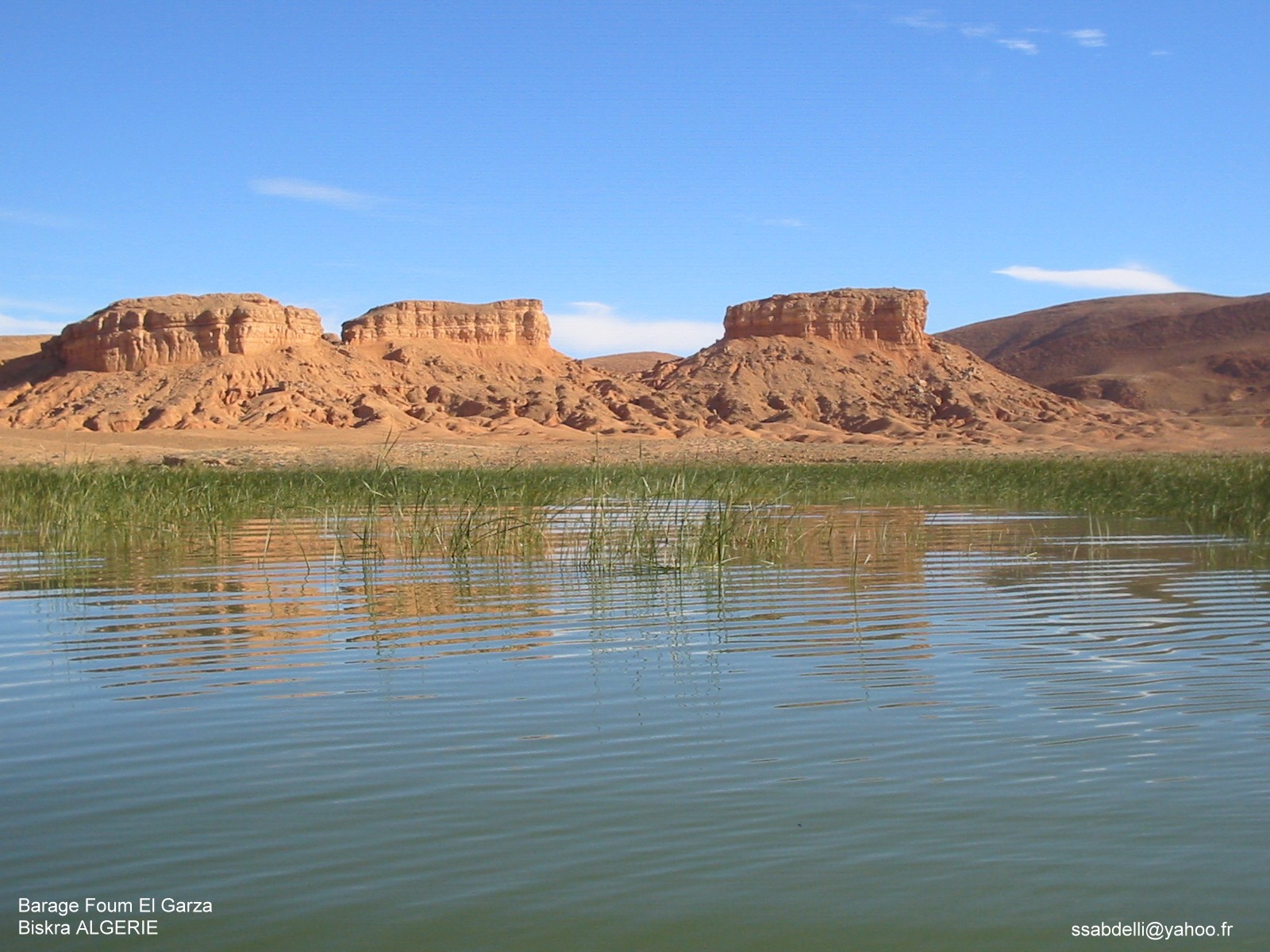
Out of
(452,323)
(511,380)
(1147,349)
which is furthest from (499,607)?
(1147,349)

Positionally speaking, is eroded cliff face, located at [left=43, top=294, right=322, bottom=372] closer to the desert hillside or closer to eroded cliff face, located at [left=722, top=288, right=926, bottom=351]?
the desert hillside

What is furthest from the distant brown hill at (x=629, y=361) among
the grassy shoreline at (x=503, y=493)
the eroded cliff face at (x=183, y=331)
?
the grassy shoreline at (x=503, y=493)

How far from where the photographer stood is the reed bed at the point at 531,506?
13242 mm

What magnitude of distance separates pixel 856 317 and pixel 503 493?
80104 millimetres

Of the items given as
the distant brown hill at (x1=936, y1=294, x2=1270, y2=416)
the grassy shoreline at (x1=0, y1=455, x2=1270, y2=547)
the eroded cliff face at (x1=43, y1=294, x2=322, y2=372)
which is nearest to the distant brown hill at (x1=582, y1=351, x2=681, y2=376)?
the distant brown hill at (x1=936, y1=294, x2=1270, y2=416)

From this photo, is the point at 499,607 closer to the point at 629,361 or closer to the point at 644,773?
the point at 644,773

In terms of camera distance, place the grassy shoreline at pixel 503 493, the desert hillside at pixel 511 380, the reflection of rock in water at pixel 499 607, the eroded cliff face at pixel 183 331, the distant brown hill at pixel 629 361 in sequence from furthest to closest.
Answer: the distant brown hill at pixel 629 361 → the eroded cliff face at pixel 183 331 → the desert hillside at pixel 511 380 → the grassy shoreline at pixel 503 493 → the reflection of rock in water at pixel 499 607

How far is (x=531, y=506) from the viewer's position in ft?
47.9

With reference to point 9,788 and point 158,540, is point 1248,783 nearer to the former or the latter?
point 9,788

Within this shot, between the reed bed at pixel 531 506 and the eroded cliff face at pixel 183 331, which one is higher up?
the eroded cliff face at pixel 183 331

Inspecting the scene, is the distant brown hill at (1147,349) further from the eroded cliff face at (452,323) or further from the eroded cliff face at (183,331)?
the eroded cliff face at (183,331)

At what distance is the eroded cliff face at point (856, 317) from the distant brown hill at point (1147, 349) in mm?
24470

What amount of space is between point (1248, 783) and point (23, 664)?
19.3 ft

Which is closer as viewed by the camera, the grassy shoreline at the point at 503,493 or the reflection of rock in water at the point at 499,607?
the reflection of rock in water at the point at 499,607
